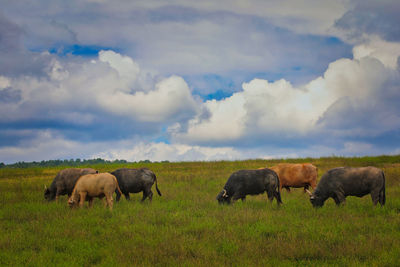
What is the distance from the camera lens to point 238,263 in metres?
8.45

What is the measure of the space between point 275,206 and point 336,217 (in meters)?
3.36

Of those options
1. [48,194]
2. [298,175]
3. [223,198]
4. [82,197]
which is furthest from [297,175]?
[48,194]

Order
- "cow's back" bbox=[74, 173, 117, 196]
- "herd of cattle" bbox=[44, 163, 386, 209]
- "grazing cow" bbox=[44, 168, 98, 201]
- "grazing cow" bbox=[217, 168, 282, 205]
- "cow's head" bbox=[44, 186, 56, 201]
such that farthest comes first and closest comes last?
1. "cow's head" bbox=[44, 186, 56, 201]
2. "grazing cow" bbox=[44, 168, 98, 201]
3. "grazing cow" bbox=[217, 168, 282, 205]
4. "cow's back" bbox=[74, 173, 117, 196]
5. "herd of cattle" bbox=[44, 163, 386, 209]

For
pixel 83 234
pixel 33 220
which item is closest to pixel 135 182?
pixel 33 220

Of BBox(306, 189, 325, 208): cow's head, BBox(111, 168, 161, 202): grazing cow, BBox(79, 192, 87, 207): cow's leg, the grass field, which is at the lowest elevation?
the grass field

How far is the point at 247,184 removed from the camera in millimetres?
16484

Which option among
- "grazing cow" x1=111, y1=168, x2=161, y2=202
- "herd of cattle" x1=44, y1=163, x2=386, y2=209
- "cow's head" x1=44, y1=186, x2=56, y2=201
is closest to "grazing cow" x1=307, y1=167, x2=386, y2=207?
"herd of cattle" x1=44, y1=163, x2=386, y2=209

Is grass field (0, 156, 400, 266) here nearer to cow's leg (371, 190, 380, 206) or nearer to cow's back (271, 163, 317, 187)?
cow's leg (371, 190, 380, 206)

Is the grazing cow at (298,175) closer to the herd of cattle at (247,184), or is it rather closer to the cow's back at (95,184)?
the herd of cattle at (247,184)

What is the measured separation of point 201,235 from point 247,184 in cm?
600

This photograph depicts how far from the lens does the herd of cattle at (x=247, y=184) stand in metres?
14.9

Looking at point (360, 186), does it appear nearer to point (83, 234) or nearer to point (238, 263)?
point (238, 263)

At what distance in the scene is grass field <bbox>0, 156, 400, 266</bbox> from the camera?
8836 mm

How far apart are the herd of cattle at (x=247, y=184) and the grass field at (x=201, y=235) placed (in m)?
0.58
